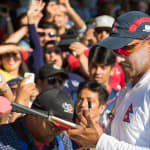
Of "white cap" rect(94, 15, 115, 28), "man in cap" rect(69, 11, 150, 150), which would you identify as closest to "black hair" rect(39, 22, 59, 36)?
"white cap" rect(94, 15, 115, 28)

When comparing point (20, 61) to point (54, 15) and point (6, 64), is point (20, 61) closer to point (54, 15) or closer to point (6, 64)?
point (6, 64)

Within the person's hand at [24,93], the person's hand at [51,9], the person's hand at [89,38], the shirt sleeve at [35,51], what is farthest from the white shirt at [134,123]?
the person's hand at [51,9]

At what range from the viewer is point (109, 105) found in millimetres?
3828

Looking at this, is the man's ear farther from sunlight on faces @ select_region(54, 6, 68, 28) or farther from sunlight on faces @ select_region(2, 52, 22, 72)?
sunlight on faces @ select_region(54, 6, 68, 28)

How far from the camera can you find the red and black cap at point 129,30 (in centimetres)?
228

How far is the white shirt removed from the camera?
6.76 ft

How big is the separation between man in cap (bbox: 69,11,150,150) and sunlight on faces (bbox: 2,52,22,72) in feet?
6.83

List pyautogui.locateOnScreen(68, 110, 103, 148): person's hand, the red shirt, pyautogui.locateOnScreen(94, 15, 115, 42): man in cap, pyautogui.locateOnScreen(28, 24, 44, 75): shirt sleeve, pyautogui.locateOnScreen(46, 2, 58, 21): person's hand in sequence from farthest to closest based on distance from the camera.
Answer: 1. pyautogui.locateOnScreen(46, 2, 58, 21): person's hand
2. pyautogui.locateOnScreen(94, 15, 115, 42): man in cap
3. pyautogui.locateOnScreen(28, 24, 44, 75): shirt sleeve
4. the red shirt
5. pyautogui.locateOnScreen(68, 110, 103, 148): person's hand

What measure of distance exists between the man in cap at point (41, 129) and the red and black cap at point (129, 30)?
0.61m

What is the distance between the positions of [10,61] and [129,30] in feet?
7.63

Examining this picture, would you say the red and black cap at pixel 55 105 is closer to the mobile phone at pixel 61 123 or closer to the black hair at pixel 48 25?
the mobile phone at pixel 61 123

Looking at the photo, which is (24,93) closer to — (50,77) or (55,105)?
(55,105)

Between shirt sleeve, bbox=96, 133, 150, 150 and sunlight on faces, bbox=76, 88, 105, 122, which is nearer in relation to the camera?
shirt sleeve, bbox=96, 133, 150, 150

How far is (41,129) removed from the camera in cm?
224
